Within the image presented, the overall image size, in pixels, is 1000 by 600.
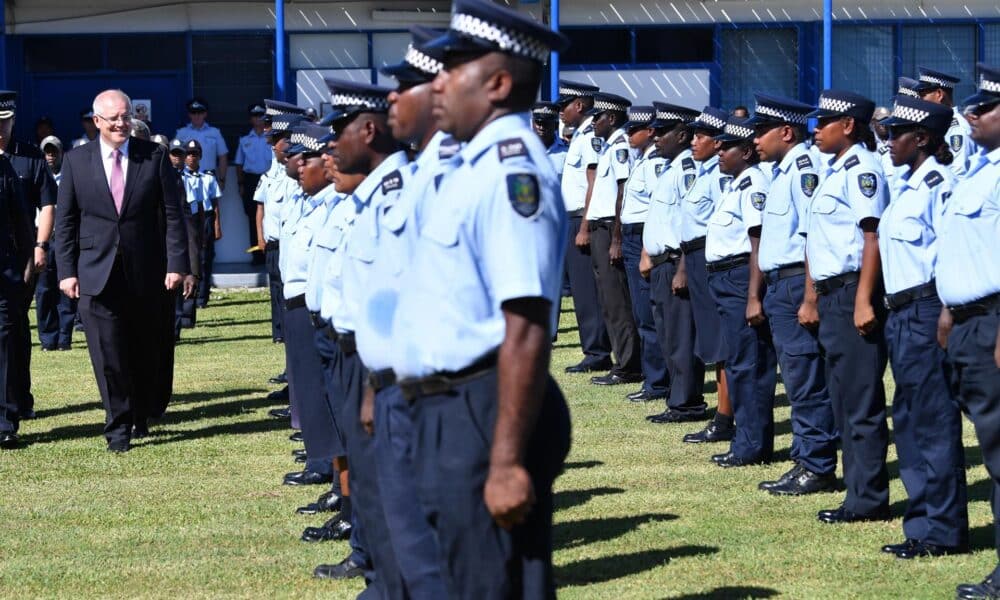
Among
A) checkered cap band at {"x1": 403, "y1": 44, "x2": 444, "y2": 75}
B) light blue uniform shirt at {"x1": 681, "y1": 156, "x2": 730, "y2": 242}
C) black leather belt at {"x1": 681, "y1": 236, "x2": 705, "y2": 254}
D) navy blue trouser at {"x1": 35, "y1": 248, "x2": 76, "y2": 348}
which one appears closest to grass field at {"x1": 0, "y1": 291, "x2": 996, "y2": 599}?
black leather belt at {"x1": 681, "y1": 236, "x2": 705, "y2": 254}

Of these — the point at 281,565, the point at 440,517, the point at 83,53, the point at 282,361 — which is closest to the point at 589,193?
the point at 282,361

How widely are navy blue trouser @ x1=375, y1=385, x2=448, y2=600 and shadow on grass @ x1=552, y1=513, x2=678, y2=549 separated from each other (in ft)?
9.12

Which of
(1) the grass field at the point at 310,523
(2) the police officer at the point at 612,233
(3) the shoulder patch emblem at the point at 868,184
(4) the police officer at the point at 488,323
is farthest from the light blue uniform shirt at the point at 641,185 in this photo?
(4) the police officer at the point at 488,323

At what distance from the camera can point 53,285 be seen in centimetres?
1644

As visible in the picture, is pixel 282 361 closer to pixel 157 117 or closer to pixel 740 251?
pixel 740 251

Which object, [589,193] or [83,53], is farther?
[83,53]

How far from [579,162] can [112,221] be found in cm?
464

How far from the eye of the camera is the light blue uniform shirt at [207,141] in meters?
21.4

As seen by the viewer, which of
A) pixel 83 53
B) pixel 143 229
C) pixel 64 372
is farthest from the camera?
pixel 83 53

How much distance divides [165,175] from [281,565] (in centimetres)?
432

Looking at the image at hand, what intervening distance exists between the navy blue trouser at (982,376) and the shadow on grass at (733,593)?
36.1 inches

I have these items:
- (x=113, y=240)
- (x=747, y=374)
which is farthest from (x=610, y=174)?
(x=113, y=240)

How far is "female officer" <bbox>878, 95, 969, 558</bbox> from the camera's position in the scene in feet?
23.4

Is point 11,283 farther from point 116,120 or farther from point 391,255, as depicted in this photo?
point 391,255
